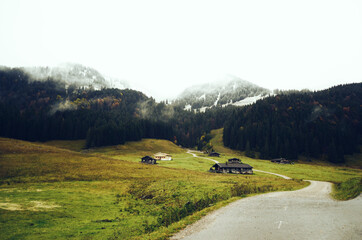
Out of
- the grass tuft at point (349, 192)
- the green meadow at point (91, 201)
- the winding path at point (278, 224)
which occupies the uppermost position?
the winding path at point (278, 224)

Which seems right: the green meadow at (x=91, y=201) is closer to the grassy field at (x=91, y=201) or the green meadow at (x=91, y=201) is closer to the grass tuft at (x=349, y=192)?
the grassy field at (x=91, y=201)

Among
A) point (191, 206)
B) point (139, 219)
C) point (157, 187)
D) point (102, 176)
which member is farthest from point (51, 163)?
point (191, 206)

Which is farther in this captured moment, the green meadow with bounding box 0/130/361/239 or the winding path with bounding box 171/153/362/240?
the green meadow with bounding box 0/130/361/239

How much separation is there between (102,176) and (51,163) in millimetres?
21201

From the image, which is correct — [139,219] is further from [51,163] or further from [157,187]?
[51,163]

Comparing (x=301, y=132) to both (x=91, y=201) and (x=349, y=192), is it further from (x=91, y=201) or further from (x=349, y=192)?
(x=91, y=201)

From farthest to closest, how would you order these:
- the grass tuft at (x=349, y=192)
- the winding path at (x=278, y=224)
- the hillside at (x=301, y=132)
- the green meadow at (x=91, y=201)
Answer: the hillside at (x=301, y=132) < the grass tuft at (x=349, y=192) < the green meadow at (x=91, y=201) < the winding path at (x=278, y=224)

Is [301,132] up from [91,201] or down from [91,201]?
up

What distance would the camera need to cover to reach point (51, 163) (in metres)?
64.9

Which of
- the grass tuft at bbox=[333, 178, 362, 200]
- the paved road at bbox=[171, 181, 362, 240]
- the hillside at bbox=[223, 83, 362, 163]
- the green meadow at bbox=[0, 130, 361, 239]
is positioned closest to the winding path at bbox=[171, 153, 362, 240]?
the paved road at bbox=[171, 181, 362, 240]

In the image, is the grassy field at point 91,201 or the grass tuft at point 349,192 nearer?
the grassy field at point 91,201

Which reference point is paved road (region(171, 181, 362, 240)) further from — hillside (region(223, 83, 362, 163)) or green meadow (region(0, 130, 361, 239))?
hillside (region(223, 83, 362, 163))

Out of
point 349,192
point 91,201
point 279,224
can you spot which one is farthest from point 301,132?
point 91,201

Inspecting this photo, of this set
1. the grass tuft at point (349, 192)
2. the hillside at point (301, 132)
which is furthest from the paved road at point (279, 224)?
the hillside at point (301, 132)
